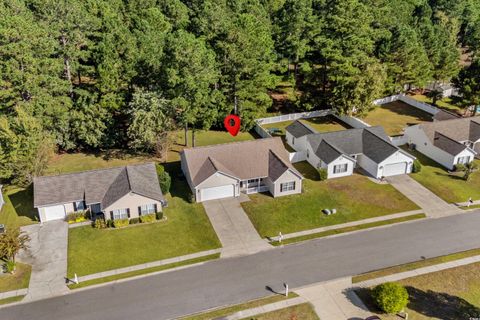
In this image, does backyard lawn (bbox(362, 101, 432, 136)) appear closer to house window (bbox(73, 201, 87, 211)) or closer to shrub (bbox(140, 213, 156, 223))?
shrub (bbox(140, 213, 156, 223))

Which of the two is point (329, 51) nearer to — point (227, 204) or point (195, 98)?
point (195, 98)

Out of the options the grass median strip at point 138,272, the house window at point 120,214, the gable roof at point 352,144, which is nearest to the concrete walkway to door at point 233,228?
the grass median strip at point 138,272

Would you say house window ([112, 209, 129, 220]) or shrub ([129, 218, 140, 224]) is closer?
house window ([112, 209, 129, 220])

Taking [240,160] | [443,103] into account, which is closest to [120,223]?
[240,160]

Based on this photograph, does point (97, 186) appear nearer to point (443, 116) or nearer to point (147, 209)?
point (147, 209)

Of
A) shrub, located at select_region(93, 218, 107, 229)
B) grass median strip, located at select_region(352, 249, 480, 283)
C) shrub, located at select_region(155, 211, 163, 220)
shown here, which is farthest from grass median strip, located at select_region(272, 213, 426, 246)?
shrub, located at select_region(93, 218, 107, 229)

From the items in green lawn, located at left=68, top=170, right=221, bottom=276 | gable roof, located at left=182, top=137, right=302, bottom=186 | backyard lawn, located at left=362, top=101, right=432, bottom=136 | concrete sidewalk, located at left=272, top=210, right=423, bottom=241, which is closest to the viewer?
green lawn, located at left=68, top=170, right=221, bottom=276

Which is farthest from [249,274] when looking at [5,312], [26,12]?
[26,12]
